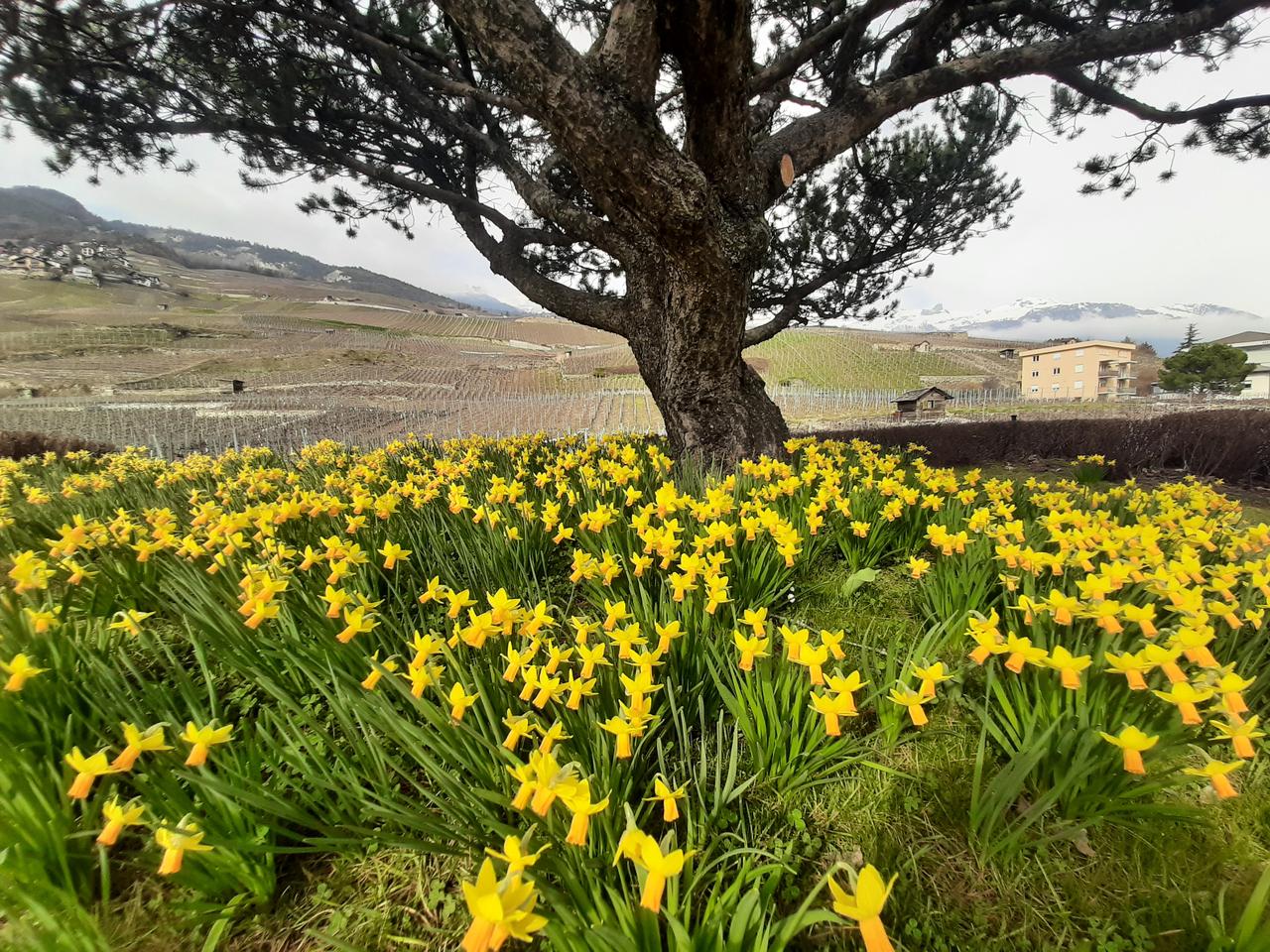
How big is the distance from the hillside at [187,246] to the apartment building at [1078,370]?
105 metres

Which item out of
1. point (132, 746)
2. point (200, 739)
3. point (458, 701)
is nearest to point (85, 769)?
point (132, 746)

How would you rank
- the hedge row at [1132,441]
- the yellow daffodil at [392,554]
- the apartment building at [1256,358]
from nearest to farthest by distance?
the yellow daffodil at [392,554], the hedge row at [1132,441], the apartment building at [1256,358]

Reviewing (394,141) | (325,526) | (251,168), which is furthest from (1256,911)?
(251,168)

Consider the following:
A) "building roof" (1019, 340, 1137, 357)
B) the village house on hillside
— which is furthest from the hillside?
"building roof" (1019, 340, 1137, 357)

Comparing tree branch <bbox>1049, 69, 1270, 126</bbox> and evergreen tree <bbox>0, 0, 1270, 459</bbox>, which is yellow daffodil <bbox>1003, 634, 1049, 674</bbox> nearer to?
evergreen tree <bbox>0, 0, 1270, 459</bbox>

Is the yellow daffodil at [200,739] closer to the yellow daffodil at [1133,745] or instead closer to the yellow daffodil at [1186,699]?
the yellow daffodil at [1133,745]

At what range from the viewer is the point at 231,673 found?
5.36ft

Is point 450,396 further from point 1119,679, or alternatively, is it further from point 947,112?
point 1119,679

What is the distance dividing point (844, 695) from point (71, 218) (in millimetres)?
240206

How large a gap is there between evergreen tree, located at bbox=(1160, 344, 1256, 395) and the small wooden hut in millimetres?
36215

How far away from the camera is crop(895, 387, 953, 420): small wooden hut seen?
62.7 ft

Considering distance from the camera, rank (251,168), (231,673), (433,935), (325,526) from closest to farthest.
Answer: (433,935) < (231,673) < (325,526) < (251,168)

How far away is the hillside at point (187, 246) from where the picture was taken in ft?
387

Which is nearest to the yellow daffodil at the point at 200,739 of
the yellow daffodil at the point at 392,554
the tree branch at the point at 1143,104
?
the yellow daffodil at the point at 392,554
